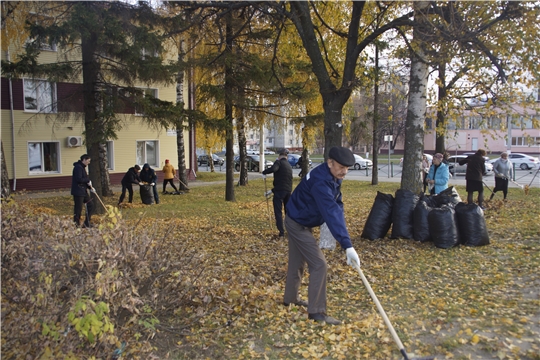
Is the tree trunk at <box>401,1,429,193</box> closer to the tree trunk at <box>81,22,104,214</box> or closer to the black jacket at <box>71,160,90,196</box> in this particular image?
the black jacket at <box>71,160,90,196</box>

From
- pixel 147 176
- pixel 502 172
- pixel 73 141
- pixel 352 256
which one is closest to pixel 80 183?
pixel 147 176

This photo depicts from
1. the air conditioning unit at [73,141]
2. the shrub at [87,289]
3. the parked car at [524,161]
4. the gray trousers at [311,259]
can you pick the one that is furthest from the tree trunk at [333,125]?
the parked car at [524,161]

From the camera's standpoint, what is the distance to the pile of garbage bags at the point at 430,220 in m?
7.48

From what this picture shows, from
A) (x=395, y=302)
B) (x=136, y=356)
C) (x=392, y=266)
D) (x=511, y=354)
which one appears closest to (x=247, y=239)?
(x=392, y=266)

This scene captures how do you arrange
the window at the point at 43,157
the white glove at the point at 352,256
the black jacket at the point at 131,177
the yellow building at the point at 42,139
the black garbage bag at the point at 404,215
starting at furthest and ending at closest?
the window at the point at 43,157, the yellow building at the point at 42,139, the black jacket at the point at 131,177, the black garbage bag at the point at 404,215, the white glove at the point at 352,256

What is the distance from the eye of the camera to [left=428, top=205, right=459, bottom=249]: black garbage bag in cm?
746

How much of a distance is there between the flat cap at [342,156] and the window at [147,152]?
23.3 m

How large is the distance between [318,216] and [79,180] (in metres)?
7.18

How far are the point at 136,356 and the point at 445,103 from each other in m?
10.2

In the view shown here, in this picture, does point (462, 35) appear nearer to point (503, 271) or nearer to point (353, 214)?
point (503, 271)

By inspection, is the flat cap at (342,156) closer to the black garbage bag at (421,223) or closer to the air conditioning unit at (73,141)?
the black garbage bag at (421,223)

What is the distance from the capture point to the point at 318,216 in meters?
4.66

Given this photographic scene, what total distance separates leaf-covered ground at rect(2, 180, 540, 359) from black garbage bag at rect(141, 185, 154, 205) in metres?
8.19

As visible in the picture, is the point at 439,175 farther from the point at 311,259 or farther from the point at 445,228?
the point at 311,259
